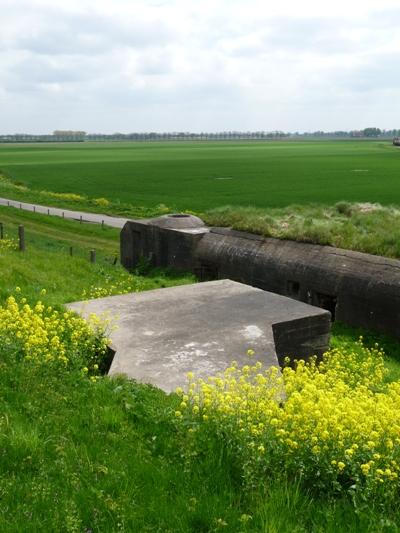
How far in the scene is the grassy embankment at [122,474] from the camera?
4449 mm

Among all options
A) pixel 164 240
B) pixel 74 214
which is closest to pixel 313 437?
pixel 164 240

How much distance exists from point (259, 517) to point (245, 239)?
15.6 meters

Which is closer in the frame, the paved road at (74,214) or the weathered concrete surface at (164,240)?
the weathered concrete surface at (164,240)

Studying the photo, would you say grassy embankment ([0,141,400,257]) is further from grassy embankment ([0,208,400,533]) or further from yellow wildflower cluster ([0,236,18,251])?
grassy embankment ([0,208,400,533])

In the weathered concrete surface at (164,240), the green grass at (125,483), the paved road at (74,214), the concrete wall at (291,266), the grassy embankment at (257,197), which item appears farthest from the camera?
the paved road at (74,214)

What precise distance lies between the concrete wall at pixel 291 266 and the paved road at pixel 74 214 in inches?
669

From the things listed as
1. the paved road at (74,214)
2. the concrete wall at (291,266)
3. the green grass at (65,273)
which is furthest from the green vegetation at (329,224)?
the paved road at (74,214)

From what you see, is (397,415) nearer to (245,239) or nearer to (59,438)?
(59,438)

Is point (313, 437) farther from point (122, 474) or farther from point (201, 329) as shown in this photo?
point (201, 329)

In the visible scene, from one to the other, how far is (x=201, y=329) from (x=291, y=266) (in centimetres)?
765

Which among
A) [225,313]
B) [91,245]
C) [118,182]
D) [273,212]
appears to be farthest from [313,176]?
[225,313]

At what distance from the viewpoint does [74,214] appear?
44.6 m

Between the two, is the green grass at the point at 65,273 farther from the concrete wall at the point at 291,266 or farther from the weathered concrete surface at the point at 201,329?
the weathered concrete surface at the point at 201,329

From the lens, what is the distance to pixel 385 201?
5003 centimetres
